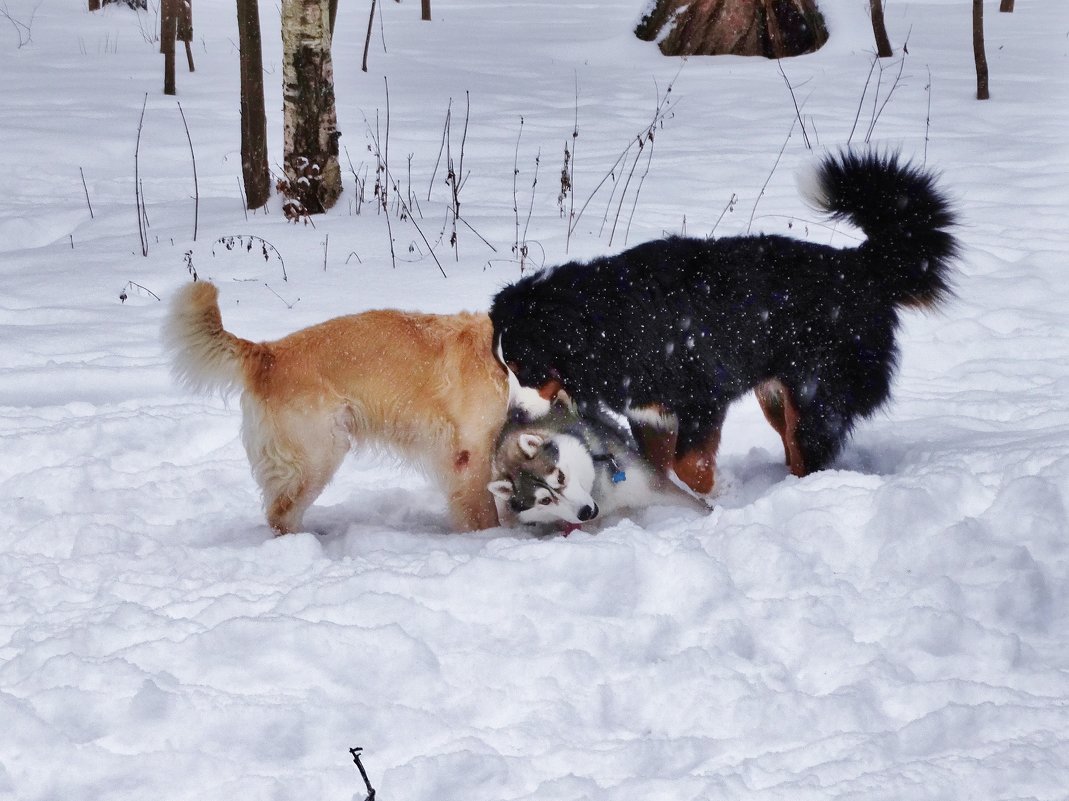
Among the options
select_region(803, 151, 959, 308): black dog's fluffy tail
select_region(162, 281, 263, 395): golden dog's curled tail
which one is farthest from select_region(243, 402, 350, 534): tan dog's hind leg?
select_region(803, 151, 959, 308): black dog's fluffy tail

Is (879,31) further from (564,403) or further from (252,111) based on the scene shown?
(564,403)

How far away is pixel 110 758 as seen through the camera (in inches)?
91.1

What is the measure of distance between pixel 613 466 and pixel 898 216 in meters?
1.55

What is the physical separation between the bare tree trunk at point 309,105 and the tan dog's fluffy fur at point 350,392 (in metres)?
3.82

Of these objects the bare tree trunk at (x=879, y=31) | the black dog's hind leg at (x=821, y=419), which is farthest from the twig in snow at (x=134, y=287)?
the bare tree trunk at (x=879, y=31)

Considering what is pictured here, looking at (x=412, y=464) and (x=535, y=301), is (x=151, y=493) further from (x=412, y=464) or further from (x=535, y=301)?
(x=535, y=301)

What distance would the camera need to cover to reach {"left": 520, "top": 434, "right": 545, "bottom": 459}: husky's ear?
12.8ft

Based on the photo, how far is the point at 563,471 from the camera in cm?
388

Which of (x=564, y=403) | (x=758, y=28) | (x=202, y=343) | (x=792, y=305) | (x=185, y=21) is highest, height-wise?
(x=758, y=28)

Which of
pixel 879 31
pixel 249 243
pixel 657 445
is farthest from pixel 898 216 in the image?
pixel 879 31

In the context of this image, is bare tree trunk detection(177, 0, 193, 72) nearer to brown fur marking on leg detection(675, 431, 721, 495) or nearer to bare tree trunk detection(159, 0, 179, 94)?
bare tree trunk detection(159, 0, 179, 94)

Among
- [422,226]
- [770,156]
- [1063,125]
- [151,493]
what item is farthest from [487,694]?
[1063,125]

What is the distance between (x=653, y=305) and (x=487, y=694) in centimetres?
189

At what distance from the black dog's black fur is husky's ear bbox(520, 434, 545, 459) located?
24 cm
